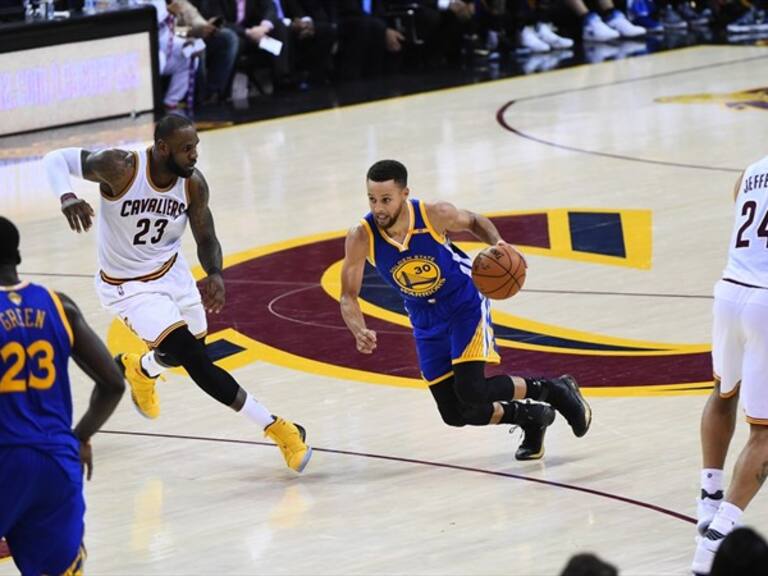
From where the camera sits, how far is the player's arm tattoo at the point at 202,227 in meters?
7.72

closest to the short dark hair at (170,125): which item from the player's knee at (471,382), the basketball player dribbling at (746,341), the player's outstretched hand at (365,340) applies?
the player's outstretched hand at (365,340)

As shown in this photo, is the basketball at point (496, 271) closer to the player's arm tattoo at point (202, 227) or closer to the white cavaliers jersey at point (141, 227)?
the player's arm tattoo at point (202, 227)

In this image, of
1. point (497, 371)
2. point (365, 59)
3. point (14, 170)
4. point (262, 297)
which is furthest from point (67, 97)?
point (497, 371)

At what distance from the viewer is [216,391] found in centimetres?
752

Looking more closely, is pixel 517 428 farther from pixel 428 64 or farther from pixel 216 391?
pixel 428 64

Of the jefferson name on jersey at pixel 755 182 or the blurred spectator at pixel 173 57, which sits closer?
the jefferson name on jersey at pixel 755 182

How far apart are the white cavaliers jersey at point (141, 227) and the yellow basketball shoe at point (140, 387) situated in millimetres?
585

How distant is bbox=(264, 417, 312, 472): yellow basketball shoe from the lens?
7531 millimetres

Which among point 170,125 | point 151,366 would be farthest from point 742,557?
point 151,366

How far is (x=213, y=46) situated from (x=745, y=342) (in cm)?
1311

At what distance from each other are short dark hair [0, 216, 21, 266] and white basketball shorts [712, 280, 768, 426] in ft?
8.51

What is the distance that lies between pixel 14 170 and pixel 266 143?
251 centimetres

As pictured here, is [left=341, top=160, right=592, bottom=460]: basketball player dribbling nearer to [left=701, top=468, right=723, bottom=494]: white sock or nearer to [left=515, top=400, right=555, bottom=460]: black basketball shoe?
[left=515, top=400, right=555, bottom=460]: black basketball shoe

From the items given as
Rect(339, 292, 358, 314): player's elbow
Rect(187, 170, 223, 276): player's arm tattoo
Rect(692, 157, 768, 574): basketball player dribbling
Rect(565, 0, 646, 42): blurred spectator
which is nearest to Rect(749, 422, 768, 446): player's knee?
Rect(692, 157, 768, 574): basketball player dribbling
